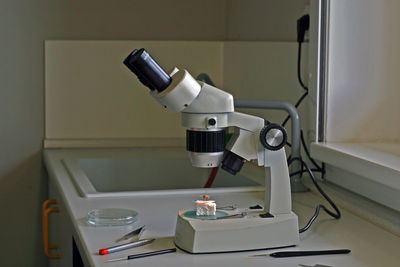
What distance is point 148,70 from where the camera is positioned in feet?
3.36

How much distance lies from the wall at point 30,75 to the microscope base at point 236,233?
5.22ft

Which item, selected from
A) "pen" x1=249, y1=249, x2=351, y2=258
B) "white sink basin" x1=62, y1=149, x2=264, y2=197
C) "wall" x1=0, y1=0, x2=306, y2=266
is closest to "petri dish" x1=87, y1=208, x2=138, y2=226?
"pen" x1=249, y1=249, x2=351, y2=258

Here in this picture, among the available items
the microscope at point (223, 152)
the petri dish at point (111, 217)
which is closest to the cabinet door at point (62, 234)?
the petri dish at point (111, 217)

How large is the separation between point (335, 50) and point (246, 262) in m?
0.76

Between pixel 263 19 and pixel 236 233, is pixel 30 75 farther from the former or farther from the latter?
pixel 236 233

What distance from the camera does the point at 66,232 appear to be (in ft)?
5.41

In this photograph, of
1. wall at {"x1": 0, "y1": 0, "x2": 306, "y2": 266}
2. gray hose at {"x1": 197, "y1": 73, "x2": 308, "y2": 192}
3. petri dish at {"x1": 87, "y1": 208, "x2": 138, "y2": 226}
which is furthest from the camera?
wall at {"x1": 0, "y1": 0, "x2": 306, "y2": 266}

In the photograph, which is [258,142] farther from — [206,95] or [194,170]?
[194,170]

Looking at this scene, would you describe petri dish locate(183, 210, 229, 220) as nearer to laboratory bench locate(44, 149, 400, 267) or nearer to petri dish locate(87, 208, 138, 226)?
laboratory bench locate(44, 149, 400, 267)

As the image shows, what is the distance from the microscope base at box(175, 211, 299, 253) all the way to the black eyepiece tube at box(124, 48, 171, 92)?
0.80 ft

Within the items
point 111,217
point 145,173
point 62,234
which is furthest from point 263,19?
point 111,217

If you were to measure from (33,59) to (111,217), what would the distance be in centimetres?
142

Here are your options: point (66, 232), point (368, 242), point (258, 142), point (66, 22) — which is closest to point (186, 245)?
point (258, 142)

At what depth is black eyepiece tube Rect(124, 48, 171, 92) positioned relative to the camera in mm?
1019
